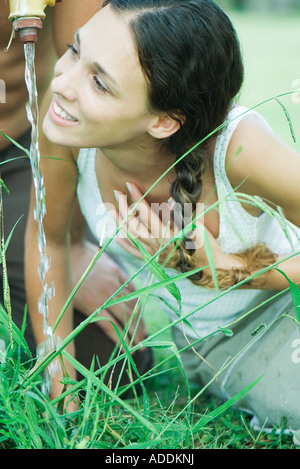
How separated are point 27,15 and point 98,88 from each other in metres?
0.22

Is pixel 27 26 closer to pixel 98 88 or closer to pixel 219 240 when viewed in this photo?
pixel 98 88

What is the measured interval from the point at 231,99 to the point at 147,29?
0.28 meters

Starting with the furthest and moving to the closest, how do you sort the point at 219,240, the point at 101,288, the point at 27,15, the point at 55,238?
the point at 101,288 < the point at 55,238 < the point at 219,240 < the point at 27,15

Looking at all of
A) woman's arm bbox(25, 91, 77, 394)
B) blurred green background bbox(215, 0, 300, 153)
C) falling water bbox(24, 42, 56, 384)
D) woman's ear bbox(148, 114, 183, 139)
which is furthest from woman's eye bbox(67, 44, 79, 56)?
blurred green background bbox(215, 0, 300, 153)

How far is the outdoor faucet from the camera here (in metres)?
1.38

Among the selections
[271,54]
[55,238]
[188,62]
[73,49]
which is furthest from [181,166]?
[271,54]

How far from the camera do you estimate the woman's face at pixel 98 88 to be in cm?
149

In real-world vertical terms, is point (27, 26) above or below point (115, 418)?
above

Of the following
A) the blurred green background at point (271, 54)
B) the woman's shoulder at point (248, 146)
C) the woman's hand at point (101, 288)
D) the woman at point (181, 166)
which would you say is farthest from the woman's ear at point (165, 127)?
the blurred green background at point (271, 54)

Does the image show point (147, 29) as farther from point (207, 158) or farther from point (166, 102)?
point (207, 158)

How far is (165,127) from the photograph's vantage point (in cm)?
162

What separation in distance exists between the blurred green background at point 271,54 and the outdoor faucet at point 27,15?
7.88 feet

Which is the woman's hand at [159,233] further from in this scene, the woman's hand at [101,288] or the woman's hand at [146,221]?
the woman's hand at [101,288]

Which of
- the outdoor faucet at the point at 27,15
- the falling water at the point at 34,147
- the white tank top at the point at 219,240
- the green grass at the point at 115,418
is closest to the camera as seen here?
the green grass at the point at 115,418
